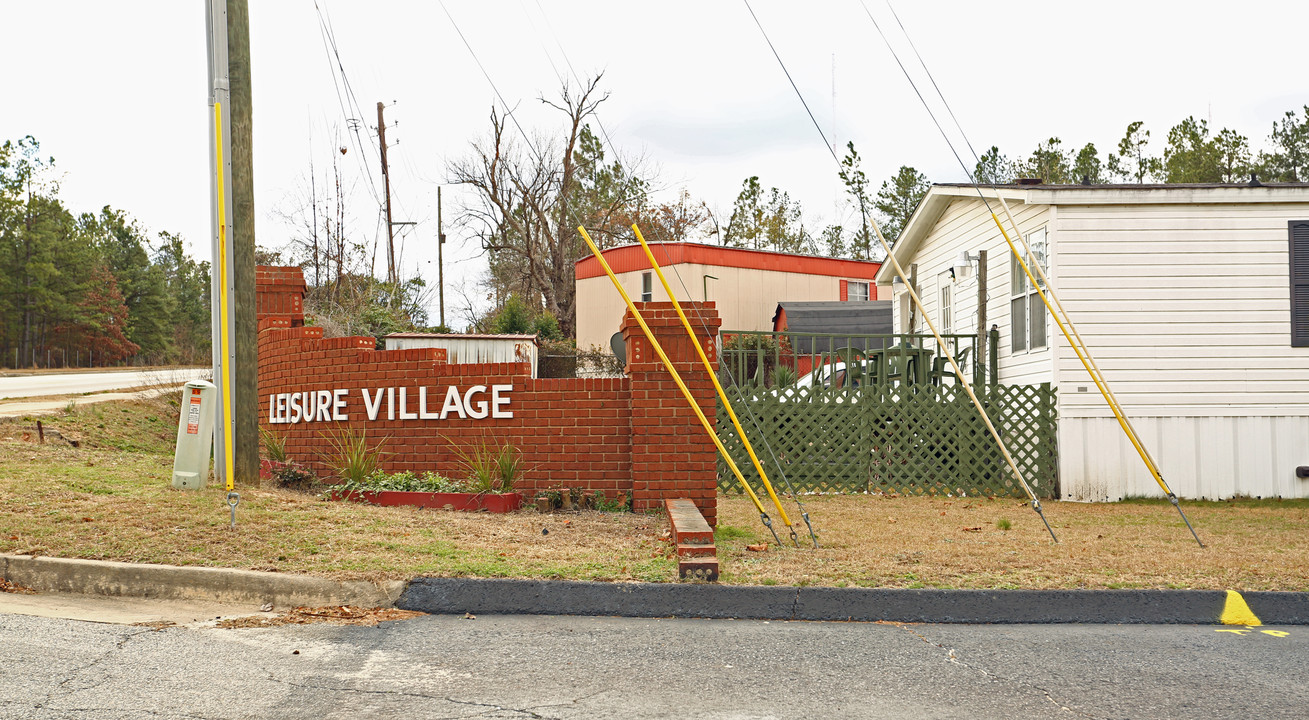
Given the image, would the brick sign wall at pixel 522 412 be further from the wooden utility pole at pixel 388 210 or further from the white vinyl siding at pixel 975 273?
the wooden utility pole at pixel 388 210

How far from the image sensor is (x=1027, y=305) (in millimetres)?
13820

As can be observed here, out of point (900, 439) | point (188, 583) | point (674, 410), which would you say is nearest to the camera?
point (188, 583)

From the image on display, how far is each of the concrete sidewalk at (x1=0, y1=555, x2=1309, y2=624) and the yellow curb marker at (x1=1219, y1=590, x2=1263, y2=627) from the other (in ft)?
0.08

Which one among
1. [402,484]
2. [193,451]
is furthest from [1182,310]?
[193,451]

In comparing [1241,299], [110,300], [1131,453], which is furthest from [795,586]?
[110,300]

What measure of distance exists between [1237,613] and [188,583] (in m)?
Result: 6.44

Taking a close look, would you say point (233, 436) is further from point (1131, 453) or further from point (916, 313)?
point (916, 313)

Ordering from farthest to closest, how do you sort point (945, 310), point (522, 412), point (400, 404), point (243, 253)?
1. point (945, 310)
2. point (400, 404)
3. point (522, 412)
4. point (243, 253)

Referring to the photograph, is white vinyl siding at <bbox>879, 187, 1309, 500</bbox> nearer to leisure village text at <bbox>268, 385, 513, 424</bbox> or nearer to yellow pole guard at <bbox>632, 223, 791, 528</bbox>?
yellow pole guard at <bbox>632, 223, 791, 528</bbox>

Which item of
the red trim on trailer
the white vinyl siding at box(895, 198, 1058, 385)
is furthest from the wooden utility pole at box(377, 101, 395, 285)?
the white vinyl siding at box(895, 198, 1058, 385)

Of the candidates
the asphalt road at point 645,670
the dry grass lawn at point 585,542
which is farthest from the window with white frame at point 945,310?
the asphalt road at point 645,670

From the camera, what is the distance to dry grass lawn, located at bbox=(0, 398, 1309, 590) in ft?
21.1

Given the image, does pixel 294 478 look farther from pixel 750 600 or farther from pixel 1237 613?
pixel 1237 613

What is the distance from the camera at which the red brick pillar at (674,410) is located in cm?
894
